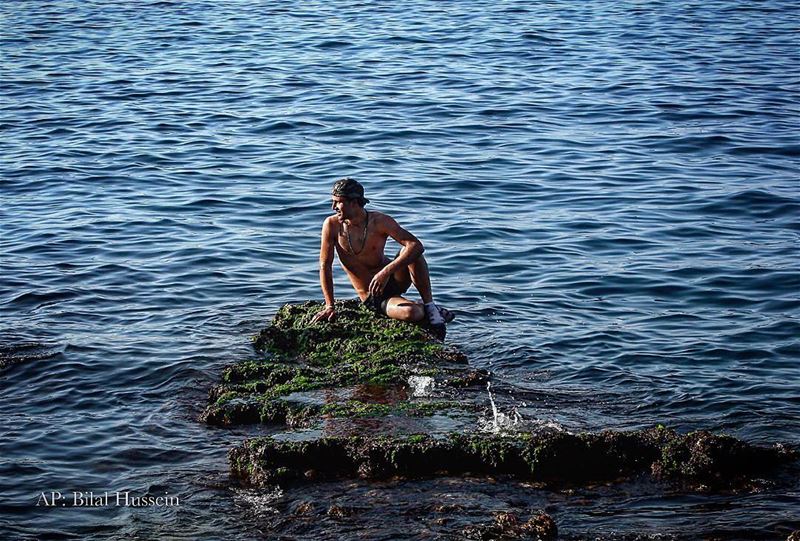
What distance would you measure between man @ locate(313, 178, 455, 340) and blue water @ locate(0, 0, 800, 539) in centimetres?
68

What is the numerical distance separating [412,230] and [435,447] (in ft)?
21.9

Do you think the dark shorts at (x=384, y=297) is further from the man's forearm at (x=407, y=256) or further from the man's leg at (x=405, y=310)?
the man's forearm at (x=407, y=256)

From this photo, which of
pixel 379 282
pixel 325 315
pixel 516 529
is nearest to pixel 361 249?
pixel 379 282

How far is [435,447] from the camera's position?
8164 mm

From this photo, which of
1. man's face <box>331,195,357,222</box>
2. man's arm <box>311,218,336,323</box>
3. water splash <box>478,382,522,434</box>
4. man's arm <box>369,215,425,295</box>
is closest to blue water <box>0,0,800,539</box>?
water splash <box>478,382,522,434</box>

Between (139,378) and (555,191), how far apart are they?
7580 millimetres

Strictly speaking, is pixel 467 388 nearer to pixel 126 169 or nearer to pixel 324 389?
→ pixel 324 389

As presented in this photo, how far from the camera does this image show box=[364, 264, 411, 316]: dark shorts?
430 inches

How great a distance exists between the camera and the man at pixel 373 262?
35.0 ft

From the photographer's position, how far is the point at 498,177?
55.2ft

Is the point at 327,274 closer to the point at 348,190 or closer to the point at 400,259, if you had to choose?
the point at 400,259

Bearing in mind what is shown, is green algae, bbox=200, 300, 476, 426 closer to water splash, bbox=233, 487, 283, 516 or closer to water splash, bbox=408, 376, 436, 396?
water splash, bbox=408, 376, 436, 396

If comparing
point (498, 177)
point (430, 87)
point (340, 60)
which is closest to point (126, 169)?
point (498, 177)

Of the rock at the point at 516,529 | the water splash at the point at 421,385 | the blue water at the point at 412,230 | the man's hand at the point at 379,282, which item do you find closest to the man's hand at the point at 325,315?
the man's hand at the point at 379,282
